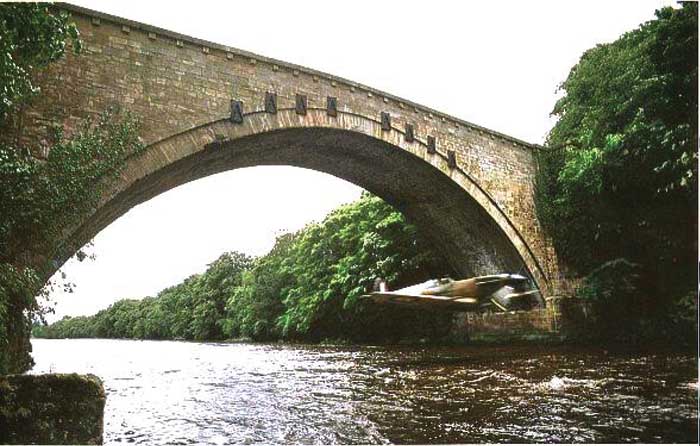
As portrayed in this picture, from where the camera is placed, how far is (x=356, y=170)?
1439cm

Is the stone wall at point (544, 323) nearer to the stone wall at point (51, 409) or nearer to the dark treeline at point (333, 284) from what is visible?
the dark treeline at point (333, 284)

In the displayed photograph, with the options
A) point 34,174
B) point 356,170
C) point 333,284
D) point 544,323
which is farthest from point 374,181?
point 34,174

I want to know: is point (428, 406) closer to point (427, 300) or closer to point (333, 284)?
point (427, 300)

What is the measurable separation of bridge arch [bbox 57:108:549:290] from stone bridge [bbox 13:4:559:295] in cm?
3

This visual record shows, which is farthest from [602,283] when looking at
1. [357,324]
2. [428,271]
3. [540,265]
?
[357,324]

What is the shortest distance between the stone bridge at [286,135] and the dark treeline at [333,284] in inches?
105

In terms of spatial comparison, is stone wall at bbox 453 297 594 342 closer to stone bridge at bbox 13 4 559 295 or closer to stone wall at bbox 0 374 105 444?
stone bridge at bbox 13 4 559 295

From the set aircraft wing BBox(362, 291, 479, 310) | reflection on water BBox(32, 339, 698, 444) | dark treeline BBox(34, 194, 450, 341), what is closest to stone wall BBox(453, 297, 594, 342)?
dark treeline BBox(34, 194, 450, 341)

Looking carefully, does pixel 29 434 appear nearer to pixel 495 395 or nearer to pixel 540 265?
pixel 495 395

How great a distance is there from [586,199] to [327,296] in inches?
488

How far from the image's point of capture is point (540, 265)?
628 inches

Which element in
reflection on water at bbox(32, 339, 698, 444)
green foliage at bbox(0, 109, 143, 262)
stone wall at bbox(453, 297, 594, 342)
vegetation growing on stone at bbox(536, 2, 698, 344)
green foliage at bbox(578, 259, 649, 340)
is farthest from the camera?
stone wall at bbox(453, 297, 594, 342)

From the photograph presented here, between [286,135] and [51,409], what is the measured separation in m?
8.57

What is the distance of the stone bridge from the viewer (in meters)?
8.46
